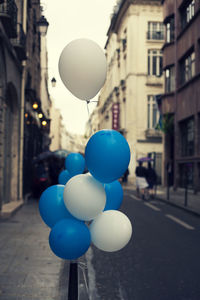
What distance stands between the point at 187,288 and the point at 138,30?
101ft

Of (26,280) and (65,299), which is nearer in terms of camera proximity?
(65,299)

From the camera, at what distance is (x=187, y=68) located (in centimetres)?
2139

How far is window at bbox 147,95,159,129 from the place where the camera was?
32444 mm

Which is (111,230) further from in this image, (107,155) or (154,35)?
(154,35)

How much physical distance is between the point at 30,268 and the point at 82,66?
3.01 m

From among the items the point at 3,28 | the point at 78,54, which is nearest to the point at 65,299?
the point at 78,54

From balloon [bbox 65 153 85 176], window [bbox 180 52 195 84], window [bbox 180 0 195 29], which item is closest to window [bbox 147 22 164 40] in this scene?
window [bbox 180 0 195 29]

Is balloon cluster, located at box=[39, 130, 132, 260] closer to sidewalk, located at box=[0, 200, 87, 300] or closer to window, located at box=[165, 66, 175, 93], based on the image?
sidewalk, located at box=[0, 200, 87, 300]

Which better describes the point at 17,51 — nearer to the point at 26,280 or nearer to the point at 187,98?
the point at 26,280

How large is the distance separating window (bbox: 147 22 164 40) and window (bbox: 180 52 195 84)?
11168 mm

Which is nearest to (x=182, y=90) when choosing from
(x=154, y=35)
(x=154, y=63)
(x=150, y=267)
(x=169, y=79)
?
(x=169, y=79)

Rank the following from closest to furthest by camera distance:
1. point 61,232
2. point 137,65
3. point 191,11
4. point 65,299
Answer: point 61,232, point 65,299, point 191,11, point 137,65

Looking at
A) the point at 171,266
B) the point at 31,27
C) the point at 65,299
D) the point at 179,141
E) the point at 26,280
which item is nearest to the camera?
the point at 65,299

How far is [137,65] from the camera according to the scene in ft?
107
